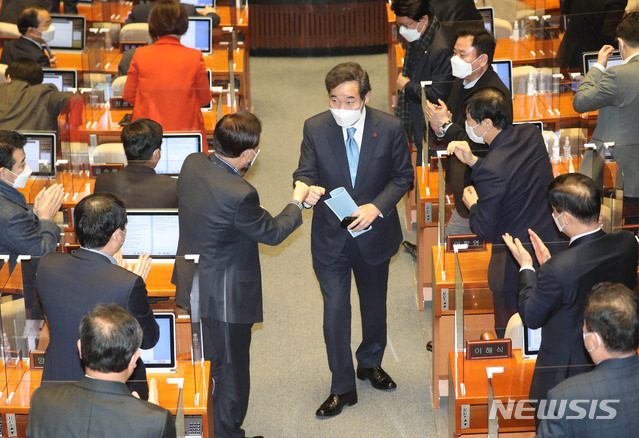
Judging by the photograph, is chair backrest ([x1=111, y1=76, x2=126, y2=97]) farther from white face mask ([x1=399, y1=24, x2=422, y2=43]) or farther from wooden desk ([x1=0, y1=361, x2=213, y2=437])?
wooden desk ([x1=0, y1=361, x2=213, y2=437])

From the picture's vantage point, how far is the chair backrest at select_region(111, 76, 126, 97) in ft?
22.3

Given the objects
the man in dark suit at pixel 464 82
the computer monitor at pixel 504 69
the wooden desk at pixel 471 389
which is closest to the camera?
the wooden desk at pixel 471 389

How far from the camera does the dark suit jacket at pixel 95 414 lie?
2.62 metres

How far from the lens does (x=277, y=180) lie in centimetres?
770

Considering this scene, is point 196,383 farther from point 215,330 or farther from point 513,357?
point 513,357

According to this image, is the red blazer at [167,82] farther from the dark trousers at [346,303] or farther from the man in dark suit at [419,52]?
the dark trousers at [346,303]

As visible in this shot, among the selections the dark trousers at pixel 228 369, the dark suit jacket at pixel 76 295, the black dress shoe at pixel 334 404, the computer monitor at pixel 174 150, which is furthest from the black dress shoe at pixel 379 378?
the dark suit jacket at pixel 76 295

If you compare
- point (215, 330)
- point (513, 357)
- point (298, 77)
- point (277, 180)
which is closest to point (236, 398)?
point (215, 330)

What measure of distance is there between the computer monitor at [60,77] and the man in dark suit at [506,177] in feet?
12.6

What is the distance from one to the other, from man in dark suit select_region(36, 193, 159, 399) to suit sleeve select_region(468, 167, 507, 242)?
1506 mm

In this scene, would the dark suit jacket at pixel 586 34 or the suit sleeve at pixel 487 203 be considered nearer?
the suit sleeve at pixel 487 203

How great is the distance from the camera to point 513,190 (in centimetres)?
397

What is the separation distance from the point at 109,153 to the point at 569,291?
3511mm

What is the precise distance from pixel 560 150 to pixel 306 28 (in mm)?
5420
